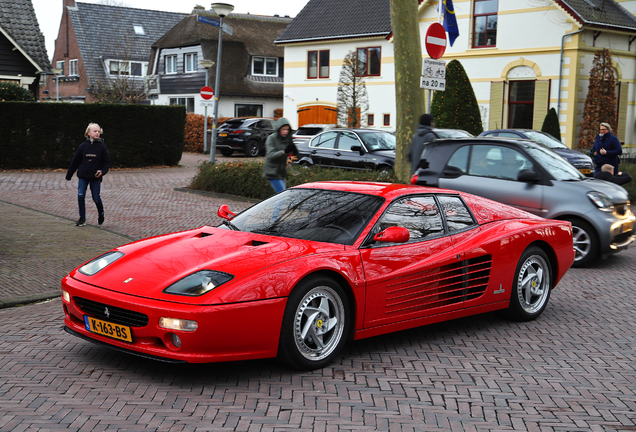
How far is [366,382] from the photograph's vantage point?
4.77m

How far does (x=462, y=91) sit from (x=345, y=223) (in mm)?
22527

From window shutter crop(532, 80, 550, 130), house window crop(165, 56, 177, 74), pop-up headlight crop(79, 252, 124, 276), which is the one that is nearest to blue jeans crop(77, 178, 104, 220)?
pop-up headlight crop(79, 252, 124, 276)

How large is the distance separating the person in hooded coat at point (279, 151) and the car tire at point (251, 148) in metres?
19.2

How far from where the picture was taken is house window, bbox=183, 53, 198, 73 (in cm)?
4453

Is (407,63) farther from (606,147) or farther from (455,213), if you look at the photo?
(455,213)

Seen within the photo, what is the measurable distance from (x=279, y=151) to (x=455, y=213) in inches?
202

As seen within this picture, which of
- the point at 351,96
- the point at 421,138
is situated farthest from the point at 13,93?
the point at 421,138

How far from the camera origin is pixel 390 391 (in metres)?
4.61

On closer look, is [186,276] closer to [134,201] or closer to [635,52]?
[134,201]

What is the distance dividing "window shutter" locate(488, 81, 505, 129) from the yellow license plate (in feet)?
85.9

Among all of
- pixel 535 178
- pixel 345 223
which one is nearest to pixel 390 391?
pixel 345 223

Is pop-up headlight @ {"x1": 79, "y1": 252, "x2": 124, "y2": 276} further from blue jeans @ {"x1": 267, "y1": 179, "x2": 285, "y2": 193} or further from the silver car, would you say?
the silver car

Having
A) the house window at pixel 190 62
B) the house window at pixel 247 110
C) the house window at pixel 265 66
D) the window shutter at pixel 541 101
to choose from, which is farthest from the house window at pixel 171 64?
the window shutter at pixel 541 101

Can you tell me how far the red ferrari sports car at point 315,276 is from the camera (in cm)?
452
